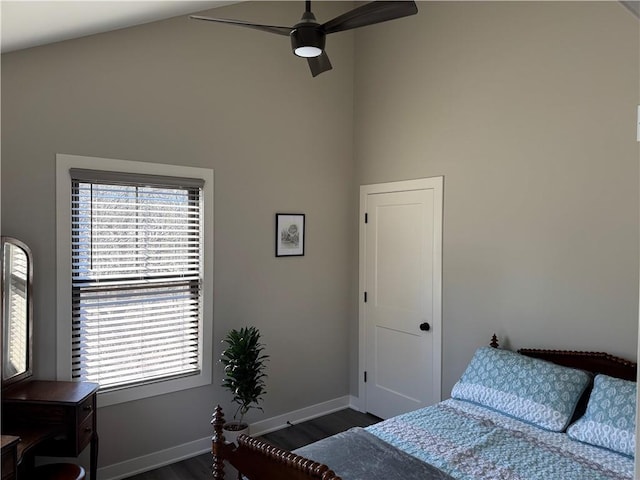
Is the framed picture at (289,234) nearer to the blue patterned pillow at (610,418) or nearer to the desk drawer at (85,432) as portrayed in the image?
the desk drawer at (85,432)

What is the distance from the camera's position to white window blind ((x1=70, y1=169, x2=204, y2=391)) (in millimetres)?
3127

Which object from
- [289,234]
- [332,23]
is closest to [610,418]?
[332,23]

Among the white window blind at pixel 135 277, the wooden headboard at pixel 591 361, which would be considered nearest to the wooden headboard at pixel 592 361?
the wooden headboard at pixel 591 361

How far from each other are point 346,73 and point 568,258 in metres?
2.62

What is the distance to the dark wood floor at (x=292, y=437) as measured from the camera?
3340mm

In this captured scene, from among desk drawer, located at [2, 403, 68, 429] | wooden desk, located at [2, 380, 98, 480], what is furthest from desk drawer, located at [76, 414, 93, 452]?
desk drawer, located at [2, 403, 68, 429]

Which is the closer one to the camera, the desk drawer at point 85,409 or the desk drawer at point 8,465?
the desk drawer at point 8,465

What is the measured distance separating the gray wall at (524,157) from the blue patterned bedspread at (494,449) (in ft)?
2.39

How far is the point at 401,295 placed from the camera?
412 centimetres

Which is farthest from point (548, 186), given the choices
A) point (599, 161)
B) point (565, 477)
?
point (565, 477)

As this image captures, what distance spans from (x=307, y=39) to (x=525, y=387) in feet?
7.59

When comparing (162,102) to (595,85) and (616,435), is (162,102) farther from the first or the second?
(616,435)

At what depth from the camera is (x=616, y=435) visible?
2371mm

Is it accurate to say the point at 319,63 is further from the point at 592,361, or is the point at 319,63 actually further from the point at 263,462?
the point at 592,361
